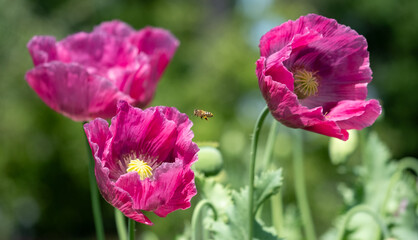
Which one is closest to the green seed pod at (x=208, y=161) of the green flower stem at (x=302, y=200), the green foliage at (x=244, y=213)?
the green foliage at (x=244, y=213)

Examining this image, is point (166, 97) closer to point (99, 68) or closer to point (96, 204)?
point (99, 68)

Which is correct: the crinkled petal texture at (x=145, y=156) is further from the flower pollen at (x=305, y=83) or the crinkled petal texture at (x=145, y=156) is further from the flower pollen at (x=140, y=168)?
the flower pollen at (x=305, y=83)

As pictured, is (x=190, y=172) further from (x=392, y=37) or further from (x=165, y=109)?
(x=392, y=37)

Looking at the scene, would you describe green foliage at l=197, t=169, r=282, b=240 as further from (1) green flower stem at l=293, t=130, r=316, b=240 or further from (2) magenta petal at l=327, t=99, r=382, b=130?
(1) green flower stem at l=293, t=130, r=316, b=240

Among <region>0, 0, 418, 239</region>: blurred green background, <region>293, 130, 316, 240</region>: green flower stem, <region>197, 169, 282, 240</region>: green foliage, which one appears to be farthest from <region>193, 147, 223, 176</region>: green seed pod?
<region>0, 0, 418, 239</region>: blurred green background

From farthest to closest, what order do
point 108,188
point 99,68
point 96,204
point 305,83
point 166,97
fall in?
point 166,97, point 99,68, point 96,204, point 305,83, point 108,188

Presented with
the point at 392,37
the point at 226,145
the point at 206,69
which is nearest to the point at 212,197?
the point at 226,145

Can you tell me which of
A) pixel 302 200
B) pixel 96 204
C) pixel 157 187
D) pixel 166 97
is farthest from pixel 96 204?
pixel 166 97
